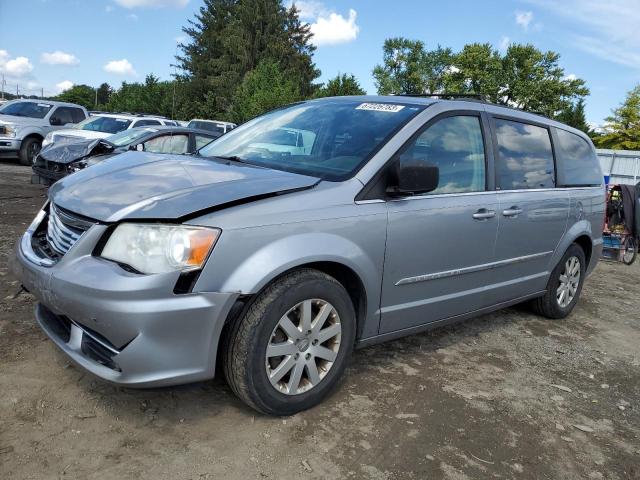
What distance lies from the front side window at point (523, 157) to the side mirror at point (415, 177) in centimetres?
111

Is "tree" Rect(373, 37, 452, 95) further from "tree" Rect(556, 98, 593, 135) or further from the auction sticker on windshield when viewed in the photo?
the auction sticker on windshield

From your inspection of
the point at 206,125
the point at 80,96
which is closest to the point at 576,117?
the point at 206,125

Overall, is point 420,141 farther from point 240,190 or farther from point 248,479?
point 248,479

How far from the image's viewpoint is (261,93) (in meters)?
32.9

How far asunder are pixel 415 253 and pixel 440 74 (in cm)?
7157

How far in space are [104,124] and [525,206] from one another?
11.6 metres

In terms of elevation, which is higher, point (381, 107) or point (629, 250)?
point (381, 107)

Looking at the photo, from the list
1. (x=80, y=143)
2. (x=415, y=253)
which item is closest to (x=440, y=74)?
(x=80, y=143)

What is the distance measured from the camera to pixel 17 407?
2.59 metres

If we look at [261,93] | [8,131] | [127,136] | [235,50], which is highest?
[235,50]

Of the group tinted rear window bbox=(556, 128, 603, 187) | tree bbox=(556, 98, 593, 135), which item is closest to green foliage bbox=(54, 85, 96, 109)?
tree bbox=(556, 98, 593, 135)

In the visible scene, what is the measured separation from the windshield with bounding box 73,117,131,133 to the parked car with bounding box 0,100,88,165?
4.44ft

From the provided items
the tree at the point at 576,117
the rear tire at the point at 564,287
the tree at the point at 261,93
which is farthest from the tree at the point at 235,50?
the rear tire at the point at 564,287

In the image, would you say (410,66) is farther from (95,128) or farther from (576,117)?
(95,128)
